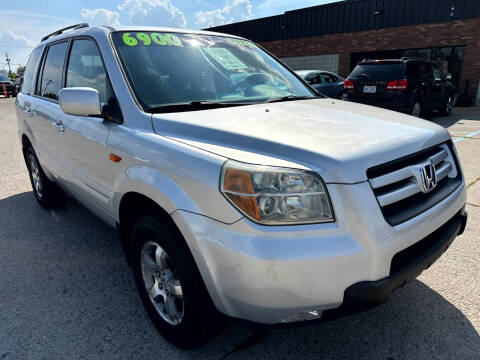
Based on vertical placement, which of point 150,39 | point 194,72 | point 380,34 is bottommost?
point 194,72

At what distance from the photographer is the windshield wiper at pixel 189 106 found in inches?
88.7

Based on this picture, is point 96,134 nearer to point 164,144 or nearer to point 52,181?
point 164,144

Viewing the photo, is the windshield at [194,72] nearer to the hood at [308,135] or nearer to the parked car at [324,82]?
the hood at [308,135]

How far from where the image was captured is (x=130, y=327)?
2.37m

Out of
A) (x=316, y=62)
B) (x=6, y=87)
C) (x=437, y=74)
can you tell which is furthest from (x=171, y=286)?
(x=6, y=87)

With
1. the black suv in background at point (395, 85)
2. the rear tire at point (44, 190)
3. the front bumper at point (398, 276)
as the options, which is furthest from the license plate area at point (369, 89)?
the front bumper at point (398, 276)

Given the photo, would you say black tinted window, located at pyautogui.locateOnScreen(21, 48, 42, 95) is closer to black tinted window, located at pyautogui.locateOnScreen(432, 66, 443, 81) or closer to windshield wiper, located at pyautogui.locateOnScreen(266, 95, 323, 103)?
windshield wiper, located at pyautogui.locateOnScreen(266, 95, 323, 103)

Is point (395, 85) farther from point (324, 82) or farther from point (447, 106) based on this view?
point (447, 106)

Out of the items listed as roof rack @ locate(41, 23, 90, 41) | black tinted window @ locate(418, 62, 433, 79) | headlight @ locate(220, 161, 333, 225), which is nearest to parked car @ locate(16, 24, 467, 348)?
headlight @ locate(220, 161, 333, 225)

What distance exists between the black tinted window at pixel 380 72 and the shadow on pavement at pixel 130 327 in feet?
25.2

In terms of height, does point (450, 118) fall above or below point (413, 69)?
below

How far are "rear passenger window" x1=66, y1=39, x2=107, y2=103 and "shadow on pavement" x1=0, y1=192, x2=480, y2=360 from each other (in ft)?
4.61

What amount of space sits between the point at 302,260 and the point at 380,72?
9.06 metres

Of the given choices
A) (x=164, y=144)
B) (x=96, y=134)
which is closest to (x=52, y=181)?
(x=96, y=134)
